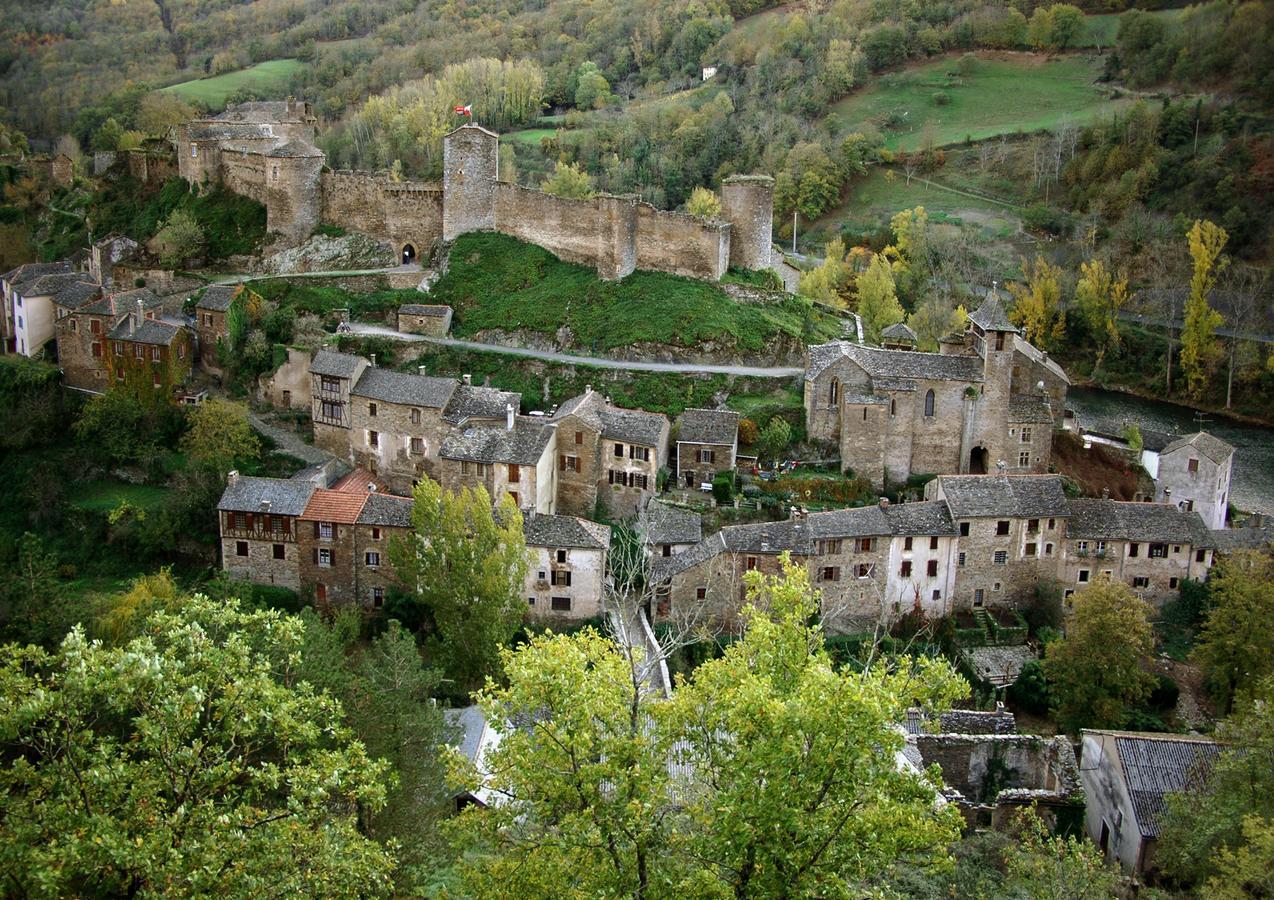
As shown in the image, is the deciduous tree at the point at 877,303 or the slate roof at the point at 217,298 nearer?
the slate roof at the point at 217,298

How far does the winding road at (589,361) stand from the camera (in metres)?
50.0

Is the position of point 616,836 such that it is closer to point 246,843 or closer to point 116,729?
point 246,843

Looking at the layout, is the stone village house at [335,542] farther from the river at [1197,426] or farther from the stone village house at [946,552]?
the river at [1197,426]

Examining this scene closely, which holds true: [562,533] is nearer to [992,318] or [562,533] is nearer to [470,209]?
[992,318]

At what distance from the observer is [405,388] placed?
1844 inches

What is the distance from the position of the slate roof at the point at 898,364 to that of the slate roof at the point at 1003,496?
4.18 meters

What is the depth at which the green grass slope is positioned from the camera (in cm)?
5134

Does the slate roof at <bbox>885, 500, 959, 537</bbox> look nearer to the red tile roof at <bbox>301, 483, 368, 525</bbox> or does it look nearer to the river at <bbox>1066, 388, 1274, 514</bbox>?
the river at <bbox>1066, 388, 1274, 514</bbox>

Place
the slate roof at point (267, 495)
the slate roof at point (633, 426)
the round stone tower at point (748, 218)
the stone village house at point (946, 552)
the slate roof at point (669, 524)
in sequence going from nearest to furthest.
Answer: the stone village house at point (946, 552), the slate roof at point (669, 524), the slate roof at point (267, 495), the slate roof at point (633, 426), the round stone tower at point (748, 218)

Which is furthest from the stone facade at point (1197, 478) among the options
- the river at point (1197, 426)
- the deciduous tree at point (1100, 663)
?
the deciduous tree at point (1100, 663)

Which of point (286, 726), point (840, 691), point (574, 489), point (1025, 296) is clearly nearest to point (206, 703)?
point (286, 726)

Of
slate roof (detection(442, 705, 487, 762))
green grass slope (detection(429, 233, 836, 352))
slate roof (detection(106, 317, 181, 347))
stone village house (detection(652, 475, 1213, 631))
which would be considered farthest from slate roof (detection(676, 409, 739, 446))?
slate roof (detection(106, 317, 181, 347))

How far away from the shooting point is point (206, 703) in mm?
17438

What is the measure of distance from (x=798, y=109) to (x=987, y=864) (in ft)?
271
